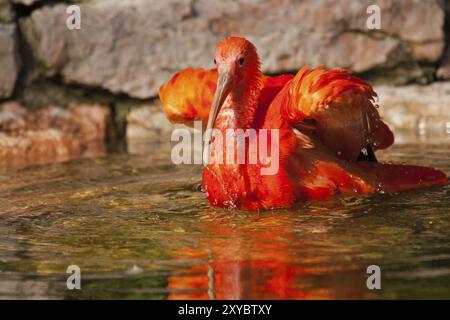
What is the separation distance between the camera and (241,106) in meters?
4.21

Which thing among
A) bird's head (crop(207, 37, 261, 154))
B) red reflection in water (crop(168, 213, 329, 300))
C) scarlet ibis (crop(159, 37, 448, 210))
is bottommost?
red reflection in water (crop(168, 213, 329, 300))

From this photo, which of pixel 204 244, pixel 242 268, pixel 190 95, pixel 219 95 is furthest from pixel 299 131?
pixel 242 268

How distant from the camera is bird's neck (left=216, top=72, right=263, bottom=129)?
4.19m

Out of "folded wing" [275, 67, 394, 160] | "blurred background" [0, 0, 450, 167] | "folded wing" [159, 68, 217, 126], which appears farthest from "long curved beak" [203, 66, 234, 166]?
"blurred background" [0, 0, 450, 167]

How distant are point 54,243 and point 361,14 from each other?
372 centimetres

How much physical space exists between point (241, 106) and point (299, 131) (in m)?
0.29

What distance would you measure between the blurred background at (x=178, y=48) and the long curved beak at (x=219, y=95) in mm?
2604

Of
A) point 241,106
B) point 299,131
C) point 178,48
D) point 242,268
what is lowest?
point 242,268

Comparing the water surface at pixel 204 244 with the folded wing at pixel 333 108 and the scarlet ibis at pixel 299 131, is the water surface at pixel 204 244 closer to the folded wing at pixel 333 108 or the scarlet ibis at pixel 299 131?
the scarlet ibis at pixel 299 131

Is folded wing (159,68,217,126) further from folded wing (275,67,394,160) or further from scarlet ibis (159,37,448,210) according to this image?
folded wing (275,67,394,160)

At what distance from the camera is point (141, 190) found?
4.75 metres

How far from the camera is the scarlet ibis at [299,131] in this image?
4051 millimetres

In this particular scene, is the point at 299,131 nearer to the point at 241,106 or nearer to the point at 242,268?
the point at 241,106
